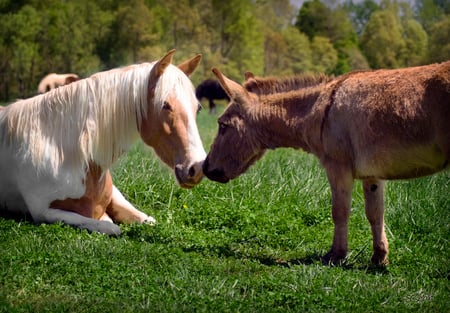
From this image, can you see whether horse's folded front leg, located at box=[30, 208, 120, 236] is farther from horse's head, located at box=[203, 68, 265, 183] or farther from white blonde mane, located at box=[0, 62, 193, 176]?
horse's head, located at box=[203, 68, 265, 183]

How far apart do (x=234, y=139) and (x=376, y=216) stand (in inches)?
53.6

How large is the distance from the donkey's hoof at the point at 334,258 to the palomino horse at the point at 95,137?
50.3 inches

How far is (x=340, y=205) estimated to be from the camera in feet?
17.2

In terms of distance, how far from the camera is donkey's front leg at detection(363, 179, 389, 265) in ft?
17.9

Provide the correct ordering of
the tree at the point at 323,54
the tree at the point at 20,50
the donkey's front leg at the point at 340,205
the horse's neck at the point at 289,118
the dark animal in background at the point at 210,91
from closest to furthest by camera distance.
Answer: the donkey's front leg at the point at 340,205, the horse's neck at the point at 289,118, the tree at the point at 20,50, the tree at the point at 323,54, the dark animal in background at the point at 210,91

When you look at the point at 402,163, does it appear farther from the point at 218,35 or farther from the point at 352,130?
the point at 218,35

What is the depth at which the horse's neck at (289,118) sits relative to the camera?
554 cm


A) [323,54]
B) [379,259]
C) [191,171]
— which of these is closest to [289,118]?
[191,171]

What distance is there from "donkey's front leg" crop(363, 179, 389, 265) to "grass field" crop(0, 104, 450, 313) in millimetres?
110

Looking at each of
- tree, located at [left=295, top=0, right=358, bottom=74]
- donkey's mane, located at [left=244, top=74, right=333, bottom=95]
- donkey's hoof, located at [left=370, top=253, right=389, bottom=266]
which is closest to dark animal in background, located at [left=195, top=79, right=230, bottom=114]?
tree, located at [left=295, top=0, right=358, bottom=74]

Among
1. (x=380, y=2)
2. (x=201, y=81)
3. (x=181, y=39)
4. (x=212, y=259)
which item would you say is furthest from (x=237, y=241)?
(x=201, y=81)

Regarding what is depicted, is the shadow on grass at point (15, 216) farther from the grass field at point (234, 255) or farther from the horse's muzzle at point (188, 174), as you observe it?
the horse's muzzle at point (188, 174)

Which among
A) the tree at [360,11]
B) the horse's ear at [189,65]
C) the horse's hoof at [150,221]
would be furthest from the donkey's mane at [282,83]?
the tree at [360,11]

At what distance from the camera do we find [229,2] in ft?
76.4
